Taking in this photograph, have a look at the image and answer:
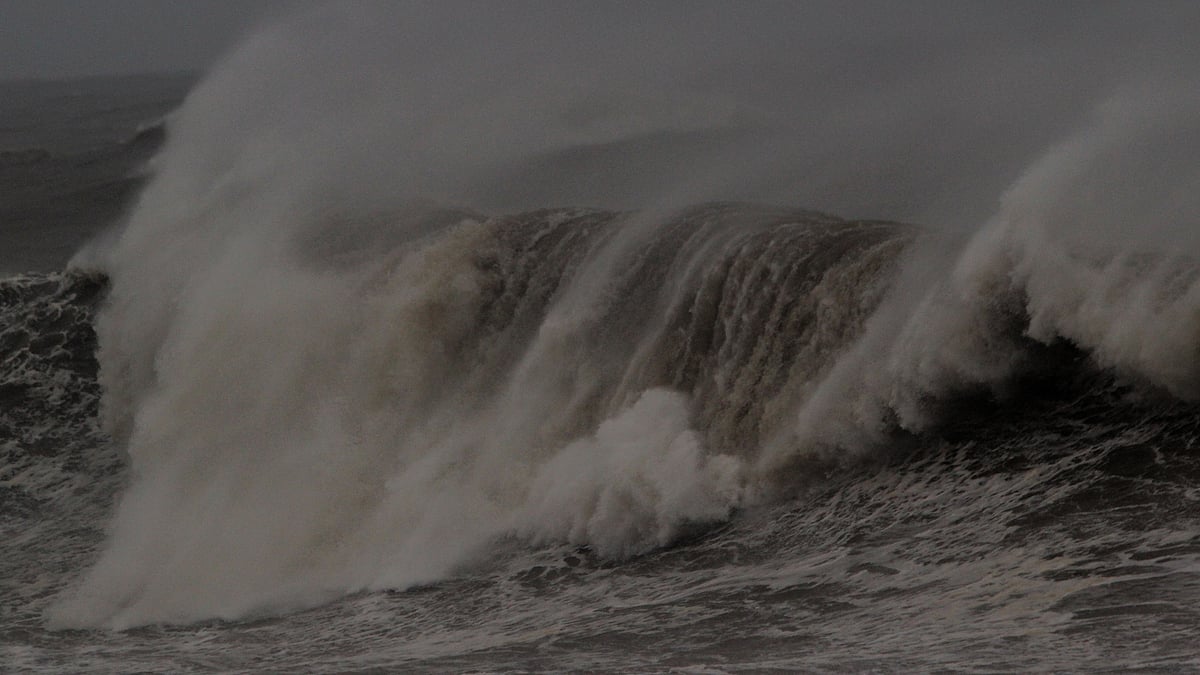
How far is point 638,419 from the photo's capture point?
44.8 feet

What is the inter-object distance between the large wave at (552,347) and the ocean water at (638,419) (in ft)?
0.13

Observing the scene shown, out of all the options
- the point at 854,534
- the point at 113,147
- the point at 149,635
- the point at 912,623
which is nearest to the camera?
the point at 912,623

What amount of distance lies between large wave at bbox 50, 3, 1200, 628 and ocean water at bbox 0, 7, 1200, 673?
0.13 feet

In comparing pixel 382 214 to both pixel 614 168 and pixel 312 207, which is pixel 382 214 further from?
pixel 614 168

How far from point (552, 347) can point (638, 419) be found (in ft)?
6.08

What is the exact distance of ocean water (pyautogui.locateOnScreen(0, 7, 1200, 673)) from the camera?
10227mm

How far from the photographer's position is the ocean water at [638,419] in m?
10.2

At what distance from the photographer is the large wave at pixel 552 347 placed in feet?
39.3

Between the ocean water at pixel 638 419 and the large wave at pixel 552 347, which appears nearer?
the ocean water at pixel 638 419

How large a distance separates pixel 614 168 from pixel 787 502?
44.2 ft

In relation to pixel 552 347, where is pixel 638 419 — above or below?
below

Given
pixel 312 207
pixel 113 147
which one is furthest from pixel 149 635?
pixel 113 147

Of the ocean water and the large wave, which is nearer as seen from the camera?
the ocean water

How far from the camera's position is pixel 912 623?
9320 mm
